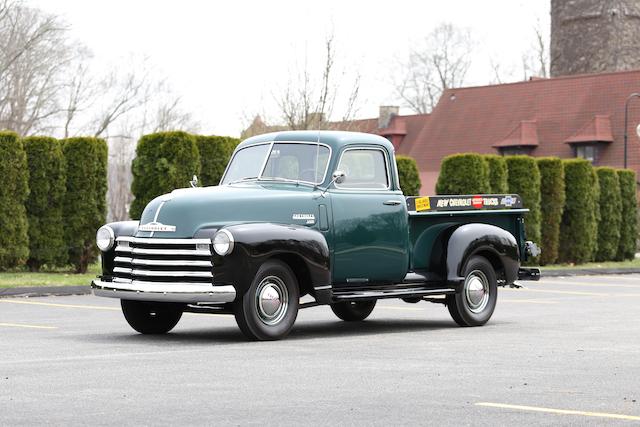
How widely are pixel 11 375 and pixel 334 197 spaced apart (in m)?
5.16

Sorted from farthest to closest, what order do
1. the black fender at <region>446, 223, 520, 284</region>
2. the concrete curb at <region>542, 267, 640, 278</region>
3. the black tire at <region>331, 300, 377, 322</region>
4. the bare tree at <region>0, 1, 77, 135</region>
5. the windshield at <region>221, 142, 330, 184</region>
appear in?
the bare tree at <region>0, 1, 77, 135</region> → the concrete curb at <region>542, 267, 640, 278</region> → the black tire at <region>331, 300, 377, 322</region> → the black fender at <region>446, 223, 520, 284</region> → the windshield at <region>221, 142, 330, 184</region>

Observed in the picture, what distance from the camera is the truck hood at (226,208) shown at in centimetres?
1341

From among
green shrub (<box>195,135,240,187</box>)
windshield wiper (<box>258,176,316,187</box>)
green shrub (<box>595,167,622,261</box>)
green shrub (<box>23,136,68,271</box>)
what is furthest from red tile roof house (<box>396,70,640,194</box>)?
windshield wiper (<box>258,176,316,187</box>)

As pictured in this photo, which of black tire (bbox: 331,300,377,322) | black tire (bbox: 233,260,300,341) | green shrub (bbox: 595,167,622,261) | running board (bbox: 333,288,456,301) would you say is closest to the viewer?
black tire (bbox: 233,260,300,341)

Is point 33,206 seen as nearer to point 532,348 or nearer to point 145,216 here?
point 145,216

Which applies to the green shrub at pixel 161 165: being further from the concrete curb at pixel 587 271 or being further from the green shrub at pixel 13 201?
the concrete curb at pixel 587 271

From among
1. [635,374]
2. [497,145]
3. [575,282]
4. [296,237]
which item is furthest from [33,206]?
[497,145]

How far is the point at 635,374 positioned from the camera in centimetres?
1066

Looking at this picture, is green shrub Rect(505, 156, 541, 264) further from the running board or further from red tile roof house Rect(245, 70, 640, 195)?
red tile roof house Rect(245, 70, 640, 195)

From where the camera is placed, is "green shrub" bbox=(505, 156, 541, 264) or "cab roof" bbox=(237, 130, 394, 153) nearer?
"cab roof" bbox=(237, 130, 394, 153)

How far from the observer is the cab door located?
1452 centimetres

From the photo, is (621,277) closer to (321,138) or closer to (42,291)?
(42,291)

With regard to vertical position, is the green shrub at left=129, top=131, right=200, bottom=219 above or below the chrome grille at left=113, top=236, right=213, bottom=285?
above

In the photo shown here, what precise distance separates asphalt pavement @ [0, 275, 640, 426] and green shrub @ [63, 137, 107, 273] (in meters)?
8.43
